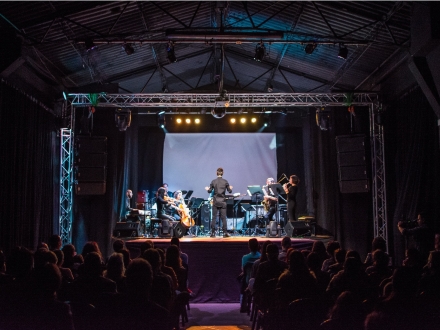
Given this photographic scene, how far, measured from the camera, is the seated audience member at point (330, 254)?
671cm

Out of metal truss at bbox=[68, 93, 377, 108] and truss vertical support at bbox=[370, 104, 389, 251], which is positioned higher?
metal truss at bbox=[68, 93, 377, 108]

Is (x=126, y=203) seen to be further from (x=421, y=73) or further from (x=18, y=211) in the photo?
(x=421, y=73)

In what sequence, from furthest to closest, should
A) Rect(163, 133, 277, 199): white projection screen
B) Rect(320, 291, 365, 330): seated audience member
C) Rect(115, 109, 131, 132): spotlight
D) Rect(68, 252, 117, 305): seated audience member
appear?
1. Rect(163, 133, 277, 199): white projection screen
2. Rect(115, 109, 131, 132): spotlight
3. Rect(68, 252, 117, 305): seated audience member
4. Rect(320, 291, 365, 330): seated audience member

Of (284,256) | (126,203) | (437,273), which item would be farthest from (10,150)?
(437,273)

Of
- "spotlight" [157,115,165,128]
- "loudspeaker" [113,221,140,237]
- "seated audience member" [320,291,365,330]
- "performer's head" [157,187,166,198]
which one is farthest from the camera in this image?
"spotlight" [157,115,165,128]

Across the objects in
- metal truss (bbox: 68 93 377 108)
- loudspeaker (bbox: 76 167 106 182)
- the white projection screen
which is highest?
metal truss (bbox: 68 93 377 108)

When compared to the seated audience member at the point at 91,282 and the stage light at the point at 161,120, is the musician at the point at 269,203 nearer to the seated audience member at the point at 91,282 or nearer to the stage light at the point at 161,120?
the stage light at the point at 161,120

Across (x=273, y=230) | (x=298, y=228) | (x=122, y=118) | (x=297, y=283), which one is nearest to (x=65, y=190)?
(x=122, y=118)

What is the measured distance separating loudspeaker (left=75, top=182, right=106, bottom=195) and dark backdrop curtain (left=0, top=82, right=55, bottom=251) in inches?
26.4

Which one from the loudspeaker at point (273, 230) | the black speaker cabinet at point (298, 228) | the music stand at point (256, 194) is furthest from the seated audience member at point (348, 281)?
the music stand at point (256, 194)

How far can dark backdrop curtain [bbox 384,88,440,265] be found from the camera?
33.7 feet

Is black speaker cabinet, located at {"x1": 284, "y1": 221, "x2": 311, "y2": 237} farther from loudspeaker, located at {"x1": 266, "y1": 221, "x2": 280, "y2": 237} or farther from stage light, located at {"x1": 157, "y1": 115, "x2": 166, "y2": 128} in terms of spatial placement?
stage light, located at {"x1": 157, "y1": 115, "x2": 166, "y2": 128}

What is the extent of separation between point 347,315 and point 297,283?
0.96 meters

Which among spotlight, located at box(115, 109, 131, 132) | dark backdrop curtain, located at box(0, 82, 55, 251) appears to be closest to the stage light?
spotlight, located at box(115, 109, 131, 132)
